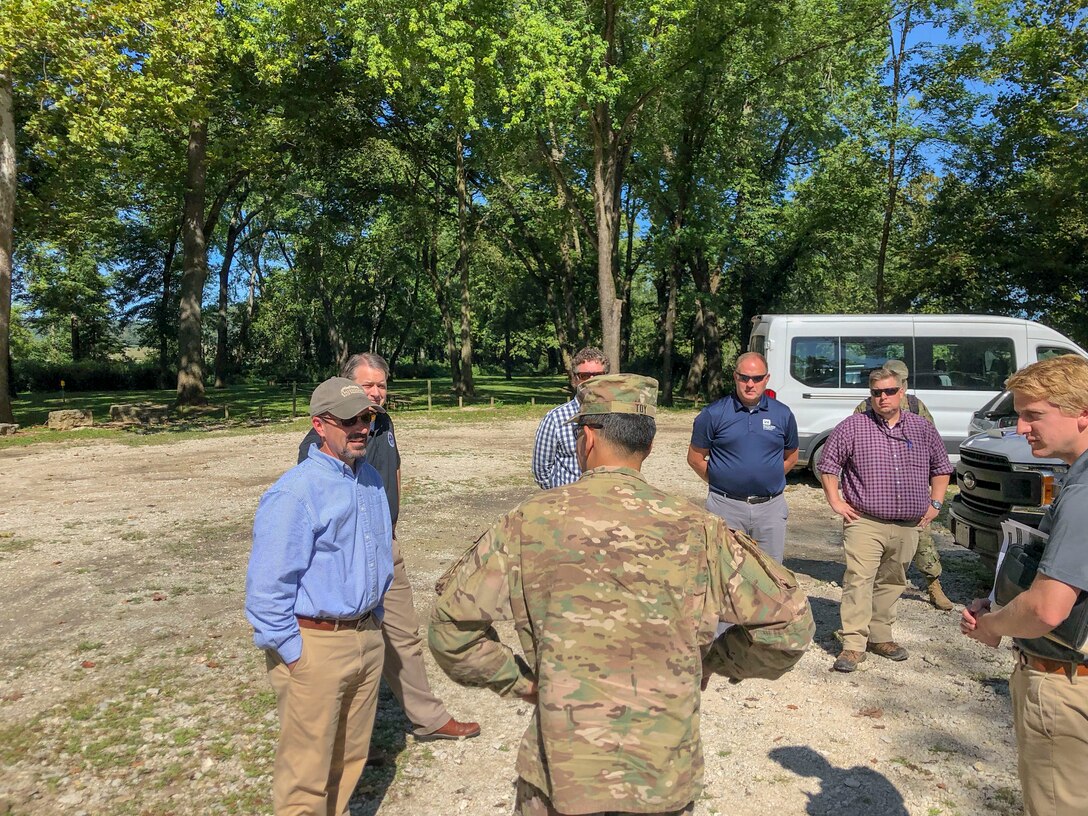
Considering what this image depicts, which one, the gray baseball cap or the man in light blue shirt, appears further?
the gray baseball cap

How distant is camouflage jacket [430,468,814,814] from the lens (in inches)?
74.7

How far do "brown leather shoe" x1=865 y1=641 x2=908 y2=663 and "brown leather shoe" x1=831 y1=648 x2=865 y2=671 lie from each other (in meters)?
0.29

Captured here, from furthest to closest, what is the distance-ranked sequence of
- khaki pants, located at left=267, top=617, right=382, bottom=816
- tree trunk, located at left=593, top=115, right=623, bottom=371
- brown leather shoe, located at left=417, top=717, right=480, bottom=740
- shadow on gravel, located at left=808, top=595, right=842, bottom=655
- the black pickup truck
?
tree trunk, located at left=593, top=115, right=623, bottom=371 → the black pickup truck → shadow on gravel, located at left=808, top=595, right=842, bottom=655 → brown leather shoe, located at left=417, top=717, right=480, bottom=740 → khaki pants, located at left=267, top=617, right=382, bottom=816

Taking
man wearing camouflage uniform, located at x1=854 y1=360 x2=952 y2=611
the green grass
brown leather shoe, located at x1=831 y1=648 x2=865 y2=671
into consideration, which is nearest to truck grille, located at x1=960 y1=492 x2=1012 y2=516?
man wearing camouflage uniform, located at x1=854 y1=360 x2=952 y2=611

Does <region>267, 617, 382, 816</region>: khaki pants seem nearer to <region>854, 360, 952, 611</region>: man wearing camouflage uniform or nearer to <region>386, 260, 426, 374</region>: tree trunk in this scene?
<region>854, 360, 952, 611</region>: man wearing camouflage uniform

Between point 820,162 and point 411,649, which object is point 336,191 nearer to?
point 820,162

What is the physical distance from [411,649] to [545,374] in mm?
65207

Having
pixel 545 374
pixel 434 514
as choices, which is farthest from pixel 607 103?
pixel 545 374

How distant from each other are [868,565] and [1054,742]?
294 centimetres

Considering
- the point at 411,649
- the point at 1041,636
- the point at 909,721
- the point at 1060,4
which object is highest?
the point at 1060,4

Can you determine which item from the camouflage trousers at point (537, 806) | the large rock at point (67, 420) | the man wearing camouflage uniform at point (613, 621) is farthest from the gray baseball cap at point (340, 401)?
the large rock at point (67, 420)

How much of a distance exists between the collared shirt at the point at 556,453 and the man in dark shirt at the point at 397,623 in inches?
33.0

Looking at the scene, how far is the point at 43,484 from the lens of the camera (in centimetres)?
1262

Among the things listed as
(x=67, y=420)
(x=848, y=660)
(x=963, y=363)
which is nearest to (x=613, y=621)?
(x=848, y=660)
